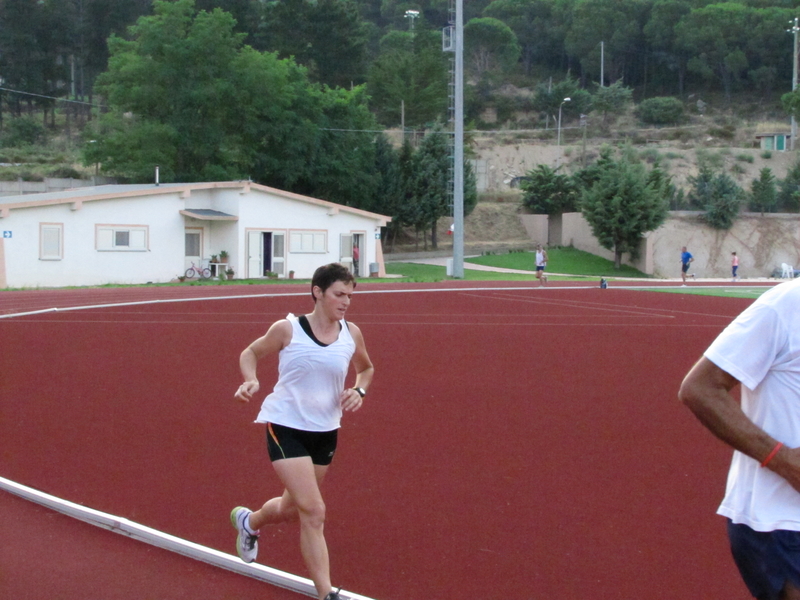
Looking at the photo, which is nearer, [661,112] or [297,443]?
[297,443]

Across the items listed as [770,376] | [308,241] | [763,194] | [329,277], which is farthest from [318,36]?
[770,376]

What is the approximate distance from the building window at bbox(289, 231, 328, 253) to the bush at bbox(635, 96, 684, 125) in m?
75.2

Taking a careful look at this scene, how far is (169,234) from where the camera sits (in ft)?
126

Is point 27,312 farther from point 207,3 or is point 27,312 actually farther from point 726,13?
point 726,13

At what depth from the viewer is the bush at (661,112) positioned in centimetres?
10838

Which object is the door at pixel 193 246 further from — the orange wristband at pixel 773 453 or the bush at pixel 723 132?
the bush at pixel 723 132

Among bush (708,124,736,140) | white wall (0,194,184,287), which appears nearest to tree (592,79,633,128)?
bush (708,124,736,140)

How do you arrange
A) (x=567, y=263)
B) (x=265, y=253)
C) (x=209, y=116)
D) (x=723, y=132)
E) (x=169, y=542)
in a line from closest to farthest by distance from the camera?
(x=169, y=542) → (x=265, y=253) → (x=209, y=116) → (x=567, y=263) → (x=723, y=132)

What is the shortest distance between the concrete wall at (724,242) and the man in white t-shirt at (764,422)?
57000 mm

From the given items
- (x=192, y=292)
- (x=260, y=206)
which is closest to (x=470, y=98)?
(x=260, y=206)

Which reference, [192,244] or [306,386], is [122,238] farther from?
[306,386]

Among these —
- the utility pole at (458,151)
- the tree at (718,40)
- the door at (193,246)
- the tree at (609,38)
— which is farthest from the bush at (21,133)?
the tree at (718,40)

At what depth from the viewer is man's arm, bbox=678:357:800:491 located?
2.86 m

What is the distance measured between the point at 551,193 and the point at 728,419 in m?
64.6
